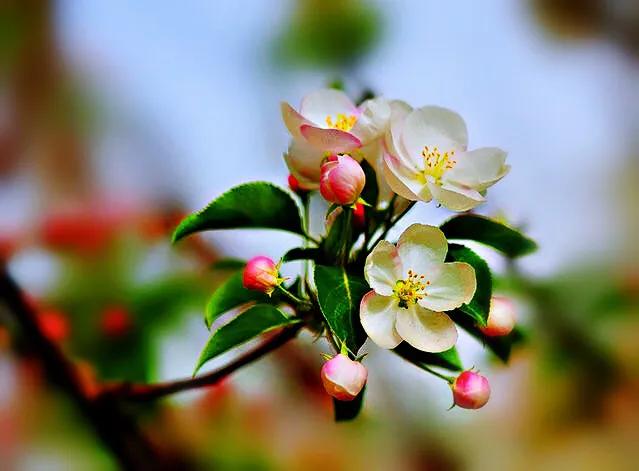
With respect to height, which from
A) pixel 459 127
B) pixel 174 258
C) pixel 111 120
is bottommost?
pixel 174 258

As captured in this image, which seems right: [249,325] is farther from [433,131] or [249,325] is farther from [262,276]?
[433,131]

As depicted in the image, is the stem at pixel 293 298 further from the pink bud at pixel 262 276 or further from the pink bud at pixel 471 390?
the pink bud at pixel 471 390

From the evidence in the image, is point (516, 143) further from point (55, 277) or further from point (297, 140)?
point (55, 277)

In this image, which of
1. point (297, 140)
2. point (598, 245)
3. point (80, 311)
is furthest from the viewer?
point (598, 245)

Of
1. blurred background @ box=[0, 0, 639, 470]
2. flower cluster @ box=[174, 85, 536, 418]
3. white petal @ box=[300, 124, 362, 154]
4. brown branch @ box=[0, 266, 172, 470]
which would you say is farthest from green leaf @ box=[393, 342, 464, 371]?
brown branch @ box=[0, 266, 172, 470]

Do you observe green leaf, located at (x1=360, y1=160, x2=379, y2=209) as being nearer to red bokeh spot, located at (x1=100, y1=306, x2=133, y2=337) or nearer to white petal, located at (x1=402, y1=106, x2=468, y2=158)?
white petal, located at (x1=402, y1=106, x2=468, y2=158)

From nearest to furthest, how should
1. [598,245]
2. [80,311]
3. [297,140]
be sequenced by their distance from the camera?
1. [297,140]
2. [80,311]
3. [598,245]

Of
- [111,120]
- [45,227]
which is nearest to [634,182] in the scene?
[111,120]
